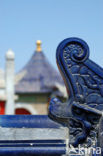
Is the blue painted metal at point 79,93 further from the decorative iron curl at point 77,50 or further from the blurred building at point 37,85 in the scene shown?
the blurred building at point 37,85

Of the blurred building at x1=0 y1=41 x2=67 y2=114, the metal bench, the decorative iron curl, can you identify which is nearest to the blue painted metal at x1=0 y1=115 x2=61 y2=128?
the metal bench

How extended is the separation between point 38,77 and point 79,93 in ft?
38.2

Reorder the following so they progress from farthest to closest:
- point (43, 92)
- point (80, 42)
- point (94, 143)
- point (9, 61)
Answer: point (43, 92) → point (9, 61) → point (80, 42) → point (94, 143)

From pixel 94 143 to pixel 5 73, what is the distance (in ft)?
33.4

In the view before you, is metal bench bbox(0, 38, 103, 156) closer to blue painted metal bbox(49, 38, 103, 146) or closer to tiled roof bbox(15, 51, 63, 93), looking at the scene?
blue painted metal bbox(49, 38, 103, 146)

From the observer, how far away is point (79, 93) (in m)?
1.91

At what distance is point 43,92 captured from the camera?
44.0ft

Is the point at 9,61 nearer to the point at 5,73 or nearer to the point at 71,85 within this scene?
the point at 5,73

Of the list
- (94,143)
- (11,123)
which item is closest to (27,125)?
(11,123)

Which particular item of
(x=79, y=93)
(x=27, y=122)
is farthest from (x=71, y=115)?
(x=27, y=122)

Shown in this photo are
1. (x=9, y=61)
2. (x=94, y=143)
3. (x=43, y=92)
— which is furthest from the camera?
(x=43, y=92)

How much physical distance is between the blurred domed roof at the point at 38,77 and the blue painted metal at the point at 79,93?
11165mm

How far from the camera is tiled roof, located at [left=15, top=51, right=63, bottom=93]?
528 inches

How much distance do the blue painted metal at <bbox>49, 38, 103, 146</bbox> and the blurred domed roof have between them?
36.6 ft
